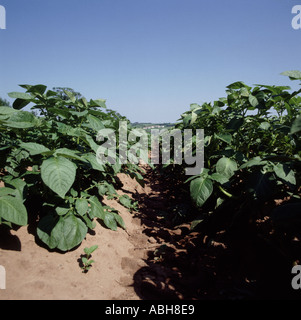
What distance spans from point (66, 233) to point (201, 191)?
1180 millimetres

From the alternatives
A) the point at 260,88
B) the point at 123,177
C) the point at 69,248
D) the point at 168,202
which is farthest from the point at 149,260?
the point at 123,177

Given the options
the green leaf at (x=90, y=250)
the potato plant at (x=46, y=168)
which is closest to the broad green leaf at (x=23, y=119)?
the potato plant at (x=46, y=168)

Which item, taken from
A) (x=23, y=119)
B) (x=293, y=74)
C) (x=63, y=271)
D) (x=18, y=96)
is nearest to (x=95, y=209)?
(x=63, y=271)

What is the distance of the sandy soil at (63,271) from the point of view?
1.25 m

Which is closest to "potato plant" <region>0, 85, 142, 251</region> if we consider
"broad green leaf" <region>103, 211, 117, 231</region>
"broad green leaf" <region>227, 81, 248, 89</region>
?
"broad green leaf" <region>103, 211, 117, 231</region>

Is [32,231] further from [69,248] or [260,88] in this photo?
[260,88]

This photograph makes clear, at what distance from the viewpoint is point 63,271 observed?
4.75 ft

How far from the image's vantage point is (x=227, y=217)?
6.99ft

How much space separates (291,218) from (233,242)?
1.09 m

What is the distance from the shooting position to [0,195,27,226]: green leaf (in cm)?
118

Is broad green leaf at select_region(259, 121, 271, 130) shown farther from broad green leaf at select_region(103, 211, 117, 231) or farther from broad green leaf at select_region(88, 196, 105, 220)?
broad green leaf at select_region(103, 211, 117, 231)

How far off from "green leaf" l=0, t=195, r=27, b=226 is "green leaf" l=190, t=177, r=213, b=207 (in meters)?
1.26
